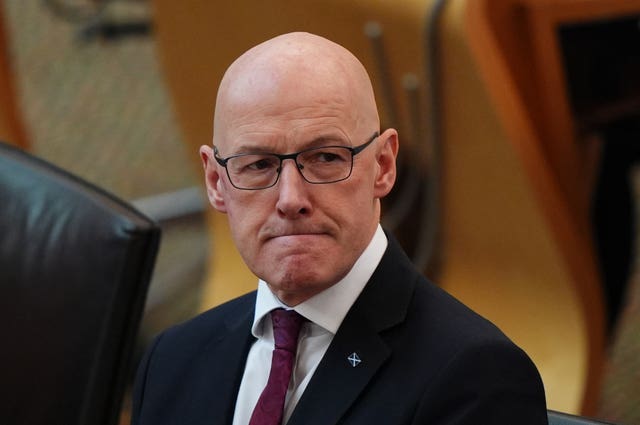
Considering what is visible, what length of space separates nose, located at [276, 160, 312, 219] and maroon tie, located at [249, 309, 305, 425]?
0.41 ft

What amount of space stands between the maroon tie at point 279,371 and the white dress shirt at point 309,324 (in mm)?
11

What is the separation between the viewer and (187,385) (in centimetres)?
136

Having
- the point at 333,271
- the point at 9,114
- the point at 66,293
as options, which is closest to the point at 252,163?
the point at 333,271

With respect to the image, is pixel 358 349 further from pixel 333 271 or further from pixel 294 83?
pixel 294 83

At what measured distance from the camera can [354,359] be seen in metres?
1.22

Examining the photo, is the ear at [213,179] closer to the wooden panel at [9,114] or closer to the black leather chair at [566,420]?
the black leather chair at [566,420]

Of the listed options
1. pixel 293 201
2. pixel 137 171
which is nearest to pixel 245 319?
pixel 293 201

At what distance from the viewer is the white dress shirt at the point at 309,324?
1.24 m

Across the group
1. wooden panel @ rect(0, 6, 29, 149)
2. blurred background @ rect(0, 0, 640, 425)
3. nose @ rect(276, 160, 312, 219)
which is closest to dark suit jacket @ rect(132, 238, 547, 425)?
nose @ rect(276, 160, 312, 219)

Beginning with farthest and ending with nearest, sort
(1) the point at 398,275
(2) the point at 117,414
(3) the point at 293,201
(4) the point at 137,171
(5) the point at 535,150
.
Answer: (4) the point at 137,171, (5) the point at 535,150, (2) the point at 117,414, (1) the point at 398,275, (3) the point at 293,201

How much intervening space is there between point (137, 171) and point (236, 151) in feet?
11.1

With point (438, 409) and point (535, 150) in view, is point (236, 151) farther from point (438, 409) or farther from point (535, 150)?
point (535, 150)

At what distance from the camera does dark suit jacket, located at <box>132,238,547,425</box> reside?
115cm

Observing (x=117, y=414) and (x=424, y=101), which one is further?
(x=424, y=101)
